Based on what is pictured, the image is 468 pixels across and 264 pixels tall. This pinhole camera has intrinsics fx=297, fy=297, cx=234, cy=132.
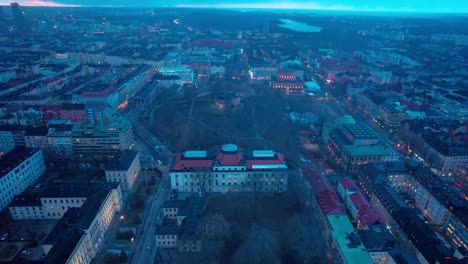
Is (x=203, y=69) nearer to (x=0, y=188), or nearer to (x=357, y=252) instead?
(x=0, y=188)

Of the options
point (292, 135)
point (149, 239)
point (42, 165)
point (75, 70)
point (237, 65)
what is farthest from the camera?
point (237, 65)

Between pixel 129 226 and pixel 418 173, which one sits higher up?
pixel 418 173

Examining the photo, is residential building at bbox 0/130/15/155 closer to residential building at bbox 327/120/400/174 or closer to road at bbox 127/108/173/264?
road at bbox 127/108/173/264

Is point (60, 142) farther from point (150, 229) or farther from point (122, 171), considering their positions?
point (150, 229)

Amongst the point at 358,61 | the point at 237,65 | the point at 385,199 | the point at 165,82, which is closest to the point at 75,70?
the point at 165,82

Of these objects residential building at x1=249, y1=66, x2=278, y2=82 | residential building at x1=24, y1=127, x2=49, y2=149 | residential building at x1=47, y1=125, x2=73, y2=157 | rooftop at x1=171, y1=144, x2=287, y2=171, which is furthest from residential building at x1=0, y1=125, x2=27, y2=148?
residential building at x1=249, y1=66, x2=278, y2=82

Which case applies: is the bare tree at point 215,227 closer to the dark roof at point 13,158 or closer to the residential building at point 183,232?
the residential building at point 183,232

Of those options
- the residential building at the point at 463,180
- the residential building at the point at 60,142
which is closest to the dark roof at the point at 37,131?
the residential building at the point at 60,142
